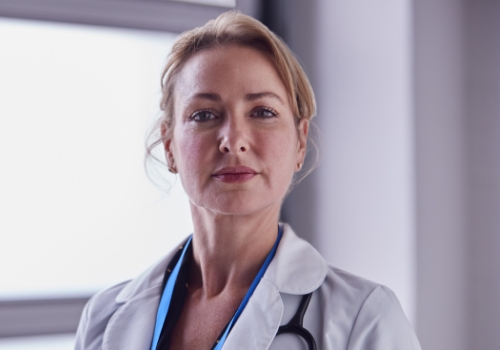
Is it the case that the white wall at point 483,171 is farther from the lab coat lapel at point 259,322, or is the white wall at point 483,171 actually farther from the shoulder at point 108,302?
the shoulder at point 108,302

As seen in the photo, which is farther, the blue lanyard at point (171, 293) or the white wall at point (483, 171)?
the white wall at point (483, 171)

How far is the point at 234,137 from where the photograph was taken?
1.11 m

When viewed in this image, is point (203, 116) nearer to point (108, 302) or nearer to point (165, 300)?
point (165, 300)

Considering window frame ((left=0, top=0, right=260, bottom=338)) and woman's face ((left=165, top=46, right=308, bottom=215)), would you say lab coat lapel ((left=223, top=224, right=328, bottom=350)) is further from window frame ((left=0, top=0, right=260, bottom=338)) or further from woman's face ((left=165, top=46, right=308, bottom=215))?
window frame ((left=0, top=0, right=260, bottom=338))

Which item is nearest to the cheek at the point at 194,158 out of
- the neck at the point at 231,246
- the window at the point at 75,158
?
the neck at the point at 231,246

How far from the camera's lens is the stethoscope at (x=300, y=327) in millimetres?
999

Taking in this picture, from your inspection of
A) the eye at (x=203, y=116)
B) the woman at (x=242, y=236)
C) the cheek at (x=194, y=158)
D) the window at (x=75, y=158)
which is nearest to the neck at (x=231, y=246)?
the woman at (x=242, y=236)

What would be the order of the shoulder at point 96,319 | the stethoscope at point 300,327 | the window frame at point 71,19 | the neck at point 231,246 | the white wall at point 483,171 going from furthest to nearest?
the window frame at point 71,19 → the white wall at point 483,171 → the shoulder at point 96,319 → the neck at point 231,246 → the stethoscope at point 300,327

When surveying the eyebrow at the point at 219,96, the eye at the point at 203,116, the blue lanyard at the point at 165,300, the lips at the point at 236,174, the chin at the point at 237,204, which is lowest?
the blue lanyard at the point at 165,300

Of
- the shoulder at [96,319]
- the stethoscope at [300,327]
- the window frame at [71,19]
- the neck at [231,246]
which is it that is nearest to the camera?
the stethoscope at [300,327]

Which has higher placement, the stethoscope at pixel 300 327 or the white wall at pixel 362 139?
the white wall at pixel 362 139

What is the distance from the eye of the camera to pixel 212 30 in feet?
4.04

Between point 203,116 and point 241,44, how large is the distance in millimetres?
Answer: 204

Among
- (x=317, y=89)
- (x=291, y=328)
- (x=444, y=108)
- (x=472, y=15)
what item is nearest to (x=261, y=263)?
(x=291, y=328)
